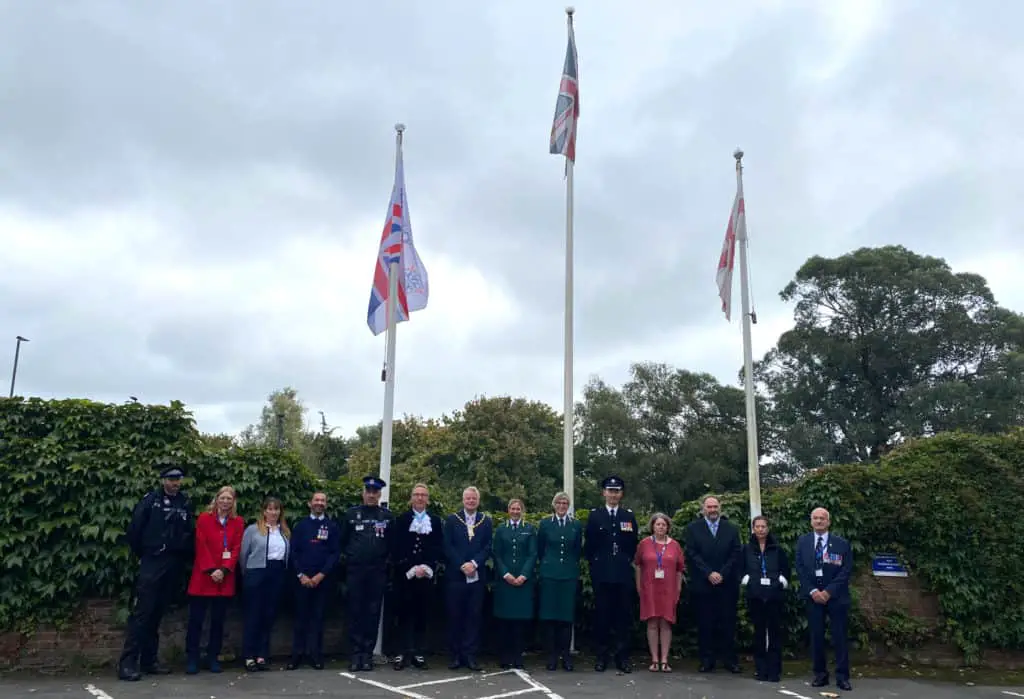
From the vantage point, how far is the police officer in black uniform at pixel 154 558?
7578 millimetres

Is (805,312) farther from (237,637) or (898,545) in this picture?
(237,637)

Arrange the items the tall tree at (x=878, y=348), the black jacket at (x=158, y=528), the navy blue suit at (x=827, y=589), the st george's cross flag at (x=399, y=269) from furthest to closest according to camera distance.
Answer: the tall tree at (x=878, y=348) < the st george's cross flag at (x=399, y=269) < the navy blue suit at (x=827, y=589) < the black jacket at (x=158, y=528)

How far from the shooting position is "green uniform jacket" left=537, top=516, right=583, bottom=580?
27.6 feet

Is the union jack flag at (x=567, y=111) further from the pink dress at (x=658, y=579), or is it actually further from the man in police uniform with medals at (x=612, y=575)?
the pink dress at (x=658, y=579)

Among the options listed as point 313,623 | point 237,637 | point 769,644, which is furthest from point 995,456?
point 237,637

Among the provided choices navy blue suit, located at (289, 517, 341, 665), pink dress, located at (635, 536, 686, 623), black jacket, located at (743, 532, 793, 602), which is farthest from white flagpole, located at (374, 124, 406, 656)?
black jacket, located at (743, 532, 793, 602)

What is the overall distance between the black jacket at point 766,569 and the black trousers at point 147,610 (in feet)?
18.6

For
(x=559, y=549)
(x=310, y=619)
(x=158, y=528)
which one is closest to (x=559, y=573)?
(x=559, y=549)

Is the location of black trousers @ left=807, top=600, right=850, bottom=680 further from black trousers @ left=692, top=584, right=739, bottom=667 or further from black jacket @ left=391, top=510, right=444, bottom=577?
black jacket @ left=391, top=510, right=444, bottom=577

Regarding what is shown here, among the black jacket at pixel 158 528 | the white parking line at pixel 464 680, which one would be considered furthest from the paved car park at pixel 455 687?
the black jacket at pixel 158 528

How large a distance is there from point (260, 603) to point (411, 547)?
156cm

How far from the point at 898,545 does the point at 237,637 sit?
7.57 meters

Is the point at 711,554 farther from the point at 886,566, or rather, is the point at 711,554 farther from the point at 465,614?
the point at 465,614

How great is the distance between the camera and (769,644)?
8.09 meters
